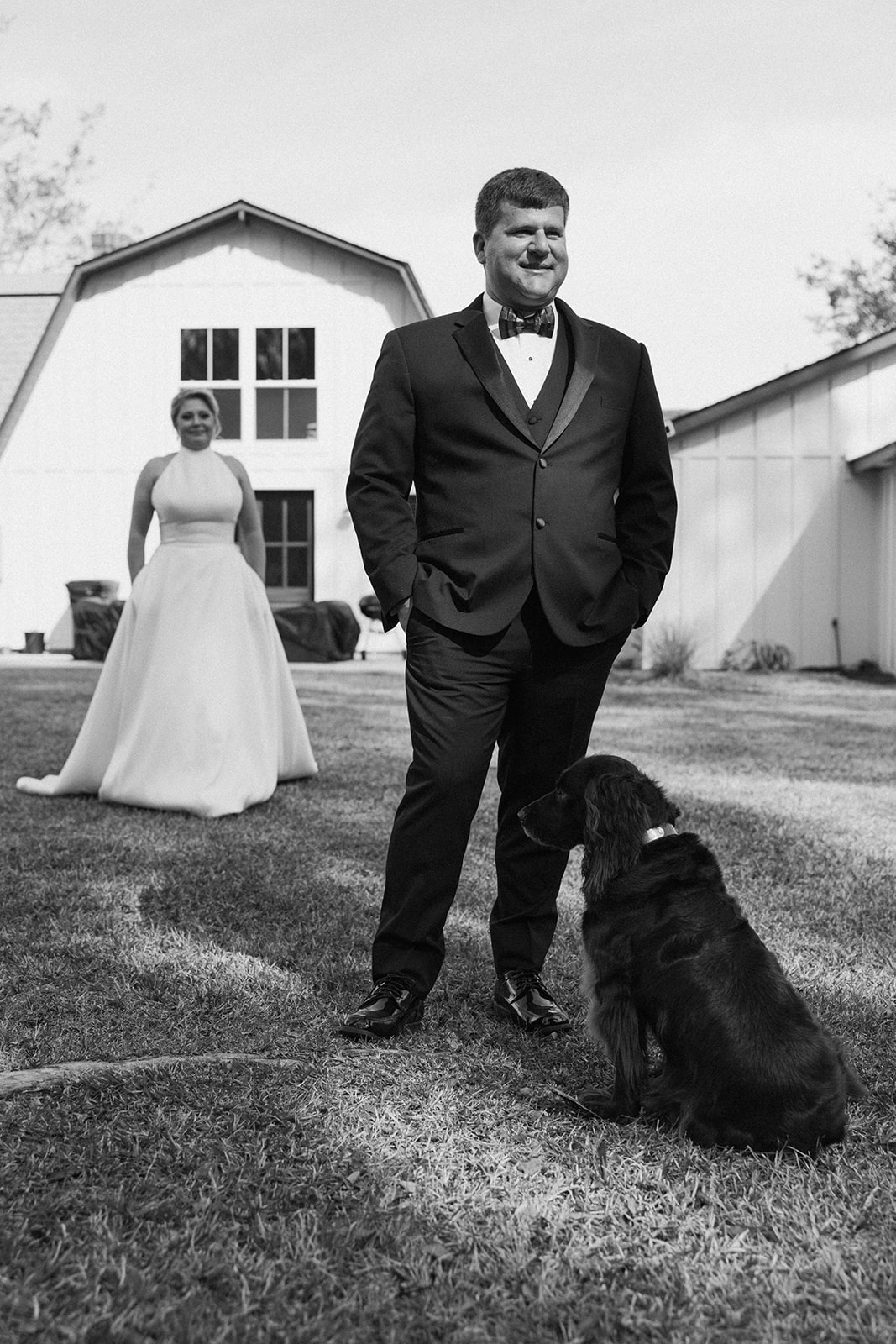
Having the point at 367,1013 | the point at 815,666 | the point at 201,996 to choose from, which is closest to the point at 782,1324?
the point at 367,1013

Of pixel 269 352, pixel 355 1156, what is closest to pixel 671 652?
pixel 269 352

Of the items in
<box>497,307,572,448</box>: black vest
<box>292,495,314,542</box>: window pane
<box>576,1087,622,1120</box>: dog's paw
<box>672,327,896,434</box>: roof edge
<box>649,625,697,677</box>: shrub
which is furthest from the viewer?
<box>292,495,314,542</box>: window pane

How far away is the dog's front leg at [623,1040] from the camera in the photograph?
3061mm

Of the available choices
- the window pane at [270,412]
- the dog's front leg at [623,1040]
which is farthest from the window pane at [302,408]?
the dog's front leg at [623,1040]

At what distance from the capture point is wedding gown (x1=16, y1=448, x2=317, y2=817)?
293 inches

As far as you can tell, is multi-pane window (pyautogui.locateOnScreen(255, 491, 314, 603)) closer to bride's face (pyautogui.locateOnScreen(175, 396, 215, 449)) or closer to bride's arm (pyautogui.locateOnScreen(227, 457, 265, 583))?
bride's arm (pyautogui.locateOnScreen(227, 457, 265, 583))

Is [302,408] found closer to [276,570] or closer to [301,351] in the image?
[301,351]

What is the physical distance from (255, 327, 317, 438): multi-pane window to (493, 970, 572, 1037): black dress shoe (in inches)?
781

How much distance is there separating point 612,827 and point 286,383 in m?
20.7

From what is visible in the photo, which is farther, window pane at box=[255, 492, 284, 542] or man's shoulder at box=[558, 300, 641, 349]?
window pane at box=[255, 492, 284, 542]

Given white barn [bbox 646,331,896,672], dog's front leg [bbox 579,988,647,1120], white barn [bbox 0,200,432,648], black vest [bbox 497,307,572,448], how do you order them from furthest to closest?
1. white barn [bbox 0,200,432,648]
2. white barn [bbox 646,331,896,672]
3. black vest [bbox 497,307,572,448]
4. dog's front leg [bbox 579,988,647,1120]

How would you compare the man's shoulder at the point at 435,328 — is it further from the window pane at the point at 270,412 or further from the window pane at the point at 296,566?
the window pane at the point at 270,412

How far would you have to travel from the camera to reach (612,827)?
3.19 m

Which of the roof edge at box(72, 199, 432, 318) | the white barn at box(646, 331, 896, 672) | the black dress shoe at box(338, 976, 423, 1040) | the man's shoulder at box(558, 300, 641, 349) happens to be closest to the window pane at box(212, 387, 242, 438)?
the roof edge at box(72, 199, 432, 318)
